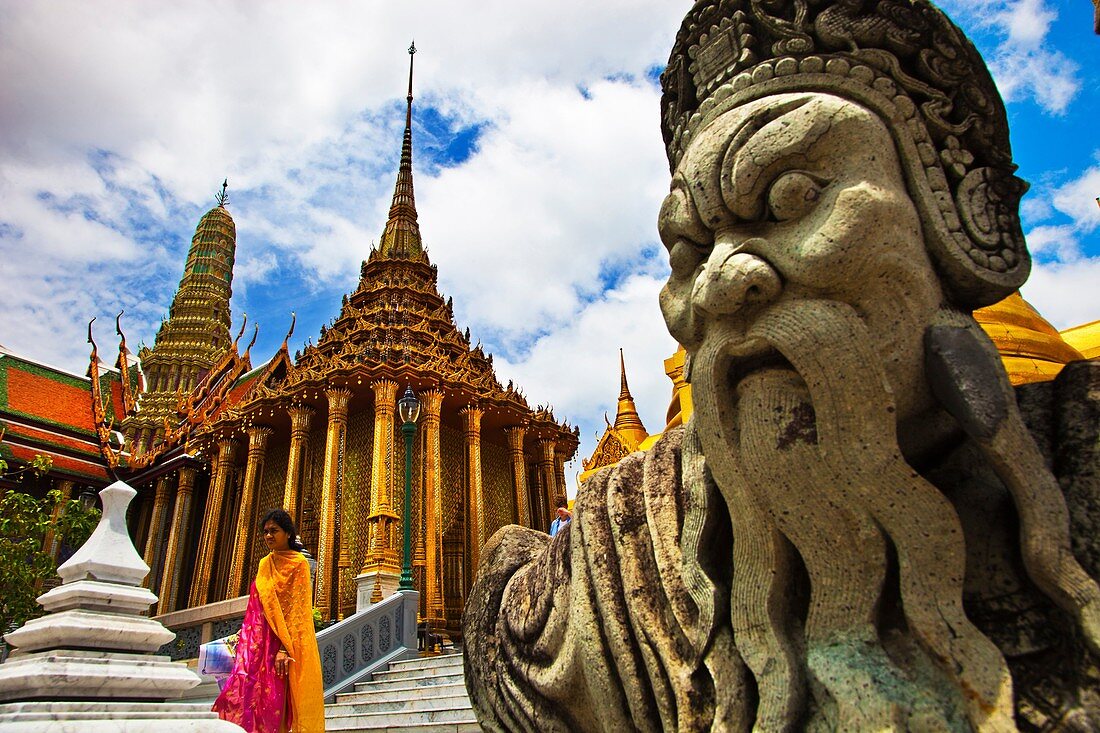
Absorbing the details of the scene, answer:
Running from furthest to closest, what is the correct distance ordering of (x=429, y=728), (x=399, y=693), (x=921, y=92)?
(x=399, y=693) → (x=429, y=728) → (x=921, y=92)

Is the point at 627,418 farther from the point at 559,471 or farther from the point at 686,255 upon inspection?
the point at 686,255

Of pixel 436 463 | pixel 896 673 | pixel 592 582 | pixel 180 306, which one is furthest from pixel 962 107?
pixel 180 306

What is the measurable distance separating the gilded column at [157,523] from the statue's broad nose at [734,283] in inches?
761

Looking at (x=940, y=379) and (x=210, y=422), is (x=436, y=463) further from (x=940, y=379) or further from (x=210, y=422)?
(x=940, y=379)

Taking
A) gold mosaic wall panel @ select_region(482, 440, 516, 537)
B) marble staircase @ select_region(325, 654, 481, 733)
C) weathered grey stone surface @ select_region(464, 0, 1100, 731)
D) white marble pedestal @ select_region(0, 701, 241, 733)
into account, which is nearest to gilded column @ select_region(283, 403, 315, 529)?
gold mosaic wall panel @ select_region(482, 440, 516, 537)

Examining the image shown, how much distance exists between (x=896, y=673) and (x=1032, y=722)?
0.23 meters

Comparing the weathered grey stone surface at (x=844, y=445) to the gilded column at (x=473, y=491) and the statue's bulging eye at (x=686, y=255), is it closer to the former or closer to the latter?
the statue's bulging eye at (x=686, y=255)

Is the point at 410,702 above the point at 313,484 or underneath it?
underneath

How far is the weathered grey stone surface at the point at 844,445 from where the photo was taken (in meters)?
1.44

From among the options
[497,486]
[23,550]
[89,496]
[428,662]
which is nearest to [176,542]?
[89,496]

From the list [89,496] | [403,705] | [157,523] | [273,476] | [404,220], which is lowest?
[403,705]

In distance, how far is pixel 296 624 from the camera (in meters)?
4.22

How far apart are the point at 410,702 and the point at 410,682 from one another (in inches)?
37.9

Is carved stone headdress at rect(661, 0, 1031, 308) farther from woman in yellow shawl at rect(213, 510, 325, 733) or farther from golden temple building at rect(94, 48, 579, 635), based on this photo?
golden temple building at rect(94, 48, 579, 635)
